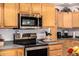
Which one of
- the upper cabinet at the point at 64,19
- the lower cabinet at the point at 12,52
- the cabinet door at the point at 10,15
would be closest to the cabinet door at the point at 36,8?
the cabinet door at the point at 10,15

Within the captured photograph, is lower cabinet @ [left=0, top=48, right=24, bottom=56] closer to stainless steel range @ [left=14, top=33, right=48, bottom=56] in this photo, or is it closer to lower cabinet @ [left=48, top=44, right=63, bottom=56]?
stainless steel range @ [left=14, top=33, right=48, bottom=56]

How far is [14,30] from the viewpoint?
3.99 metres

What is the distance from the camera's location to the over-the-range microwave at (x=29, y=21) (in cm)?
373

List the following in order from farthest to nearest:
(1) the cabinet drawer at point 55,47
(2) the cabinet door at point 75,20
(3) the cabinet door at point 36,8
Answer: (2) the cabinet door at point 75,20
(3) the cabinet door at point 36,8
(1) the cabinet drawer at point 55,47

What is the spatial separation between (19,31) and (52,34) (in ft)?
3.23

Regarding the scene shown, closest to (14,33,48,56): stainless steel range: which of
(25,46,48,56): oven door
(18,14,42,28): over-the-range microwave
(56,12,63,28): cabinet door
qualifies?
(25,46,48,56): oven door

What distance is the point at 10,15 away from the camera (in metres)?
3.70

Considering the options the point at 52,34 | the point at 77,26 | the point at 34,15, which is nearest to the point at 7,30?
the point at 34,15

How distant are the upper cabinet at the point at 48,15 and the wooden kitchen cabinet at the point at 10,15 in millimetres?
778

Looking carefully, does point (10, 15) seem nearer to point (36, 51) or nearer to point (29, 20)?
point (29, 20)

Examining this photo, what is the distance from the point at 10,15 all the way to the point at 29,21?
480 mm

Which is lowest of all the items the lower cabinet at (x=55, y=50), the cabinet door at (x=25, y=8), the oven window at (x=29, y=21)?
the lower cabinet at (x=55, y=50)

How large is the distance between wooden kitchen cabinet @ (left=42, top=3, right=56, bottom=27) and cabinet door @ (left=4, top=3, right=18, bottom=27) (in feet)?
2.55

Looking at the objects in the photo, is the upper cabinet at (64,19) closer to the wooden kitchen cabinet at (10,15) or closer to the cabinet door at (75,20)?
the cabinet door at (75,20)
